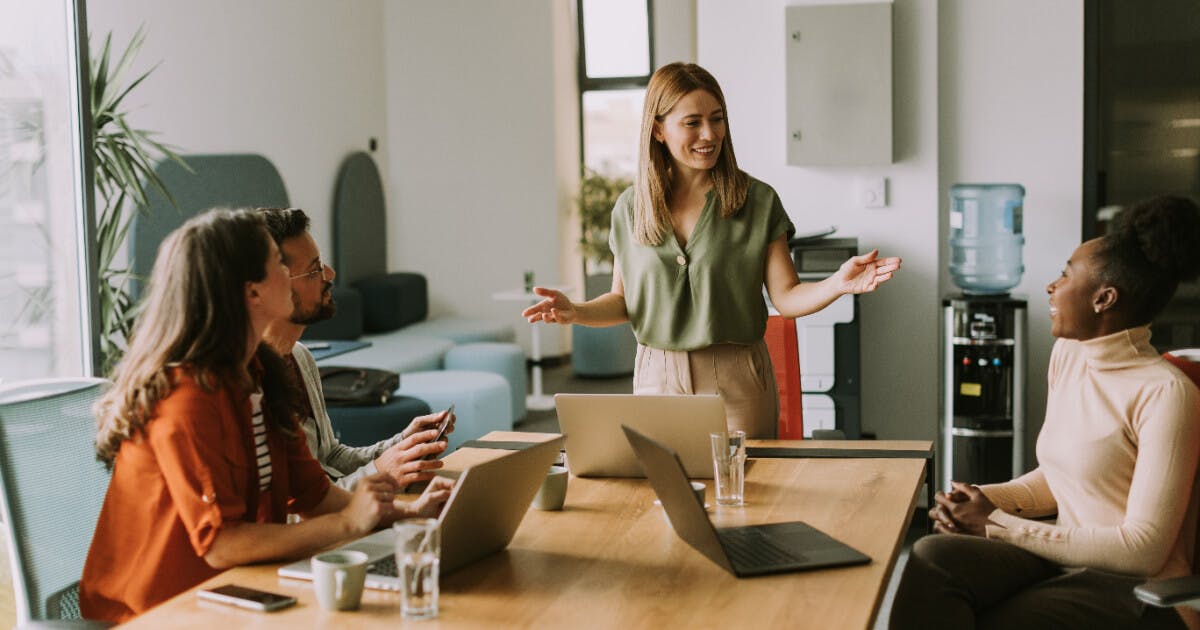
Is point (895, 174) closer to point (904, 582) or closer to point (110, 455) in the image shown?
point (904, 582)

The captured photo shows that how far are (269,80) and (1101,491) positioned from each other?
581 centimetres

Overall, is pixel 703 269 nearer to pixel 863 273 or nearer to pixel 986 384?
pixel 863 273

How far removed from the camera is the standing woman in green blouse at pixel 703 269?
2.61m

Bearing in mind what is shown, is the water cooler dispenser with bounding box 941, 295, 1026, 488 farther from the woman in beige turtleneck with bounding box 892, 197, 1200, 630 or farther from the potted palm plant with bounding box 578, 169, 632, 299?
the potted palm plant with bounding box 578, 169, 632, 299

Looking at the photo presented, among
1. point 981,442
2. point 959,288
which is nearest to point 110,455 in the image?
point 981,442

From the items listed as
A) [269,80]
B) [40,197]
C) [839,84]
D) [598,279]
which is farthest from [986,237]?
[598,279]

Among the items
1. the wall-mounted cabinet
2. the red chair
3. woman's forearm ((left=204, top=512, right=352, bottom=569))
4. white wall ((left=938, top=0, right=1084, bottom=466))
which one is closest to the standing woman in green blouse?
the red chair

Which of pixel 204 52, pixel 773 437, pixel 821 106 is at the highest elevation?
pixel 204 52

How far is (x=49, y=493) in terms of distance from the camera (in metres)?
1.97

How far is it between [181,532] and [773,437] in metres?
1.44

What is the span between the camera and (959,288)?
475 centimetres

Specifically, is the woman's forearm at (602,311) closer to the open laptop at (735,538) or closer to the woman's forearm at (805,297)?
the woman's forearm at (805,297)

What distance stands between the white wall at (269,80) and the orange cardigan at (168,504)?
13.2 feet

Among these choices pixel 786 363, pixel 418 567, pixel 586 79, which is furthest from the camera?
pixel 586 79
